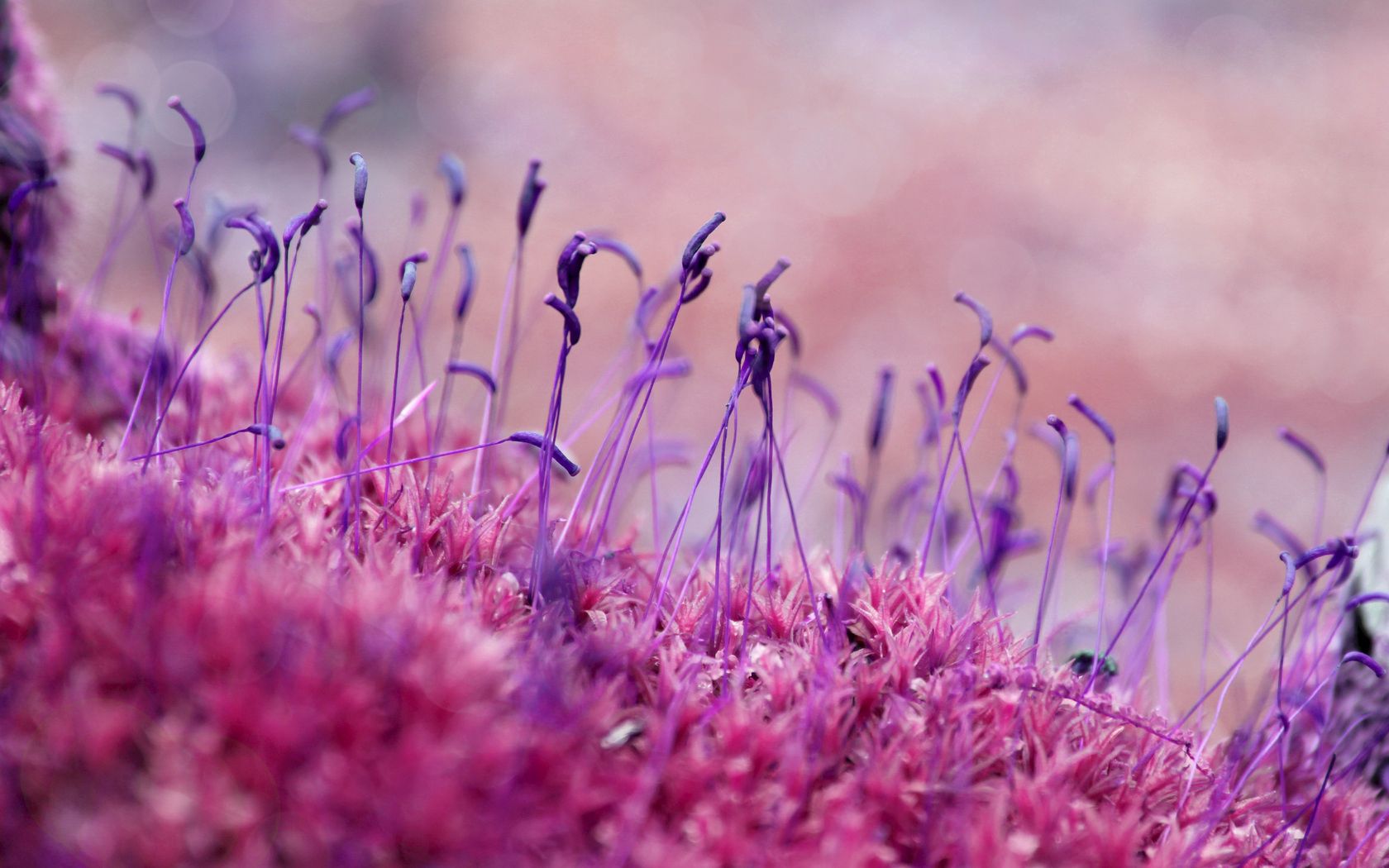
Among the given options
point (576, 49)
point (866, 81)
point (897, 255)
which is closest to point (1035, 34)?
point (866, 81)

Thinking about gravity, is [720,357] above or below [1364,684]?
above

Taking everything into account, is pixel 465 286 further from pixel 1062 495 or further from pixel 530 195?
pixel 1062 495

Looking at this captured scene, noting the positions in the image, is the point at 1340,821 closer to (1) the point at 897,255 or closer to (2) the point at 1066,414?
(2) the point at 1066,414

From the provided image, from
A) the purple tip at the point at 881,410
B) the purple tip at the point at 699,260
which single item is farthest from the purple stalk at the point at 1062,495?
the purple tip at the point at 699,260

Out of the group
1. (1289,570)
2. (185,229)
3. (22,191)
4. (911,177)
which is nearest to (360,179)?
(185,229)

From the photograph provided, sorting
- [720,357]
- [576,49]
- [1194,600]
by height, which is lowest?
[1194,600]

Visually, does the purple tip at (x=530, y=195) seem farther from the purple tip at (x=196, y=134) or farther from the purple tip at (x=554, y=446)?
the purple tip at (x=196, y=134)

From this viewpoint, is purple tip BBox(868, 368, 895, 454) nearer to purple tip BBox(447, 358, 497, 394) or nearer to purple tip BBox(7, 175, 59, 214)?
purple tip BBox(447, 358, 497, 394)
